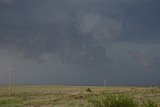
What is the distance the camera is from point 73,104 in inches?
1759

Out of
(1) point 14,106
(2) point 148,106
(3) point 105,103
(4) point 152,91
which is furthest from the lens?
(4) point 152,91

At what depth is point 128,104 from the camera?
1441 inches

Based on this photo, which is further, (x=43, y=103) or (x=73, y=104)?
(x=43, y=103)

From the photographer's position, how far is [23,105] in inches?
1896

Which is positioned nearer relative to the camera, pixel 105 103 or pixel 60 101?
pixel 105 103

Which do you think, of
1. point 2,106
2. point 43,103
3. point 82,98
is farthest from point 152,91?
point 2,106

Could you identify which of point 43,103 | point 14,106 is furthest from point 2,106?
point 43,103

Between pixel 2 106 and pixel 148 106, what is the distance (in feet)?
62.4

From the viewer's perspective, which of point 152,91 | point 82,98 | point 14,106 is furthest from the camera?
point 152,91

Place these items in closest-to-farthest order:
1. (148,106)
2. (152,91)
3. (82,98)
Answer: (148,106) < (82,98) < (152,91)

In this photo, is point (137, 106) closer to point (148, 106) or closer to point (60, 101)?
point (148, 106)

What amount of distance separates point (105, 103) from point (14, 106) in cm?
1380

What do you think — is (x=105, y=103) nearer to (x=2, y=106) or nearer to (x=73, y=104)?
(x=73, y=104)

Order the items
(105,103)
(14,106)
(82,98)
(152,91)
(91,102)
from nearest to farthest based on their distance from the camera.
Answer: (105,103)
(91,102)
(14,106)
(82,98)
(152,91)
